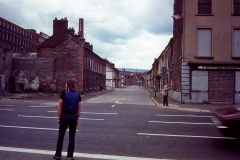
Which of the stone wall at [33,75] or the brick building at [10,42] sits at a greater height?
the brick building at [10,42]

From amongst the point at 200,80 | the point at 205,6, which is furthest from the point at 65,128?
the point at 205,6

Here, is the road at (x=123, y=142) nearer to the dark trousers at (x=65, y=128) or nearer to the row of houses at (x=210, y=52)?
the dark trousers at (x=65, y=128)

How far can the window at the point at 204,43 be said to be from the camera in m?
23.9

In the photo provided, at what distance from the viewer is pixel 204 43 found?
78.5 ft

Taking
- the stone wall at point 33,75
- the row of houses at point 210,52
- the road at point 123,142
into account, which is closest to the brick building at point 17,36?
the stone wall at point 33,75

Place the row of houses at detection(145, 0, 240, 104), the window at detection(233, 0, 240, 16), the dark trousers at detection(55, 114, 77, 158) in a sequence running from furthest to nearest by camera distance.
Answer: the window at detection(233, 0, 240, 16) → the row of houses at detection(145, 0, 240, 104) → the dark trousers at detection(55, 114, 77, 158)

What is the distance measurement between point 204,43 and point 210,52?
3.05 ft

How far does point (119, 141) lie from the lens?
8312 mm

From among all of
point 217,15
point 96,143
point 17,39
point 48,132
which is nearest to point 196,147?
point 96,143

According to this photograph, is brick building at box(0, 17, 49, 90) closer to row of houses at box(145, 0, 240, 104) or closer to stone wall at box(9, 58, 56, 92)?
stone wall at box(9, 58, 56, 92)

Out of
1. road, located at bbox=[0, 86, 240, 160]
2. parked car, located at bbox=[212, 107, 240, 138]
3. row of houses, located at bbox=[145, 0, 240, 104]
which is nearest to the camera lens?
road, located at bbox=[0, 86, 240, 160]

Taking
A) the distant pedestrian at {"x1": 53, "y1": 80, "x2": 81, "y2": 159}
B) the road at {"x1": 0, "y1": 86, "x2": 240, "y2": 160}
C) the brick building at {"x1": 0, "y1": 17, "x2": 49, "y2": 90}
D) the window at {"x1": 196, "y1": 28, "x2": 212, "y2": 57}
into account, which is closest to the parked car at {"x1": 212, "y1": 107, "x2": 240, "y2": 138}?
the road at {"x1": 0, "y1": 86, "x2": 240, "y2": 160}

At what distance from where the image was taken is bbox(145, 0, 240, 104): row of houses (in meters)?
23.5

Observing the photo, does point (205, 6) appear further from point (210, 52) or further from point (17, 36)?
point (17, 36)
